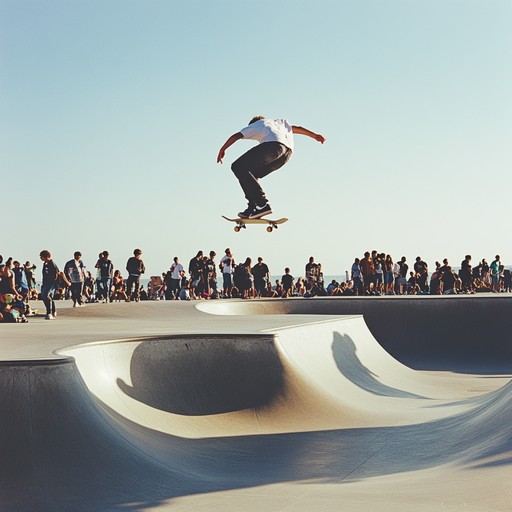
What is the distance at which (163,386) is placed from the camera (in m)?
8.55

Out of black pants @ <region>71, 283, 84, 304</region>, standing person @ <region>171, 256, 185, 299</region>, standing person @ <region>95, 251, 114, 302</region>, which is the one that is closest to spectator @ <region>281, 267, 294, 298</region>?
standing person @ <region>171, 256, 185, 299</region>

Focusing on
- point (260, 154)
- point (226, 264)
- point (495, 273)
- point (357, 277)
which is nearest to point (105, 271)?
point (226, 264)

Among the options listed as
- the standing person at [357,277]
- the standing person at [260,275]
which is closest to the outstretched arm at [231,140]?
the standing person at [260,275]

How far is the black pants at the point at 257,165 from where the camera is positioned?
479 inches

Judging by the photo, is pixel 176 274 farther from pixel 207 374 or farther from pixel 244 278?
pixel 207 374

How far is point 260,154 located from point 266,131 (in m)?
0.38

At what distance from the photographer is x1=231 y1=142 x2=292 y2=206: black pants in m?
12.2

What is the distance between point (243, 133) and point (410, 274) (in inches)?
585

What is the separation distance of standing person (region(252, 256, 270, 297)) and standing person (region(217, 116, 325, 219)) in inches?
364

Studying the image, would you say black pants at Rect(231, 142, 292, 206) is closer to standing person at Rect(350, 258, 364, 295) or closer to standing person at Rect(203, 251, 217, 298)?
standing person at Rect(203, 251, 217, 298)

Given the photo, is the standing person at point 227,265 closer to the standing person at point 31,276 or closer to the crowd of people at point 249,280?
the crowd of people at point 249,280

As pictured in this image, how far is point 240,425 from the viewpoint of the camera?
8297mm

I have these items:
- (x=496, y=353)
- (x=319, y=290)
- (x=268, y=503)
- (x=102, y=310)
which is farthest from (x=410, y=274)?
(x=268, y=503)

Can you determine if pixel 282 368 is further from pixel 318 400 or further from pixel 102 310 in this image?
pixel 102 310
